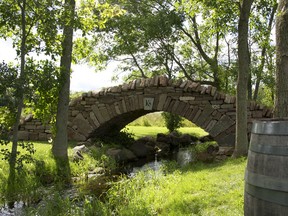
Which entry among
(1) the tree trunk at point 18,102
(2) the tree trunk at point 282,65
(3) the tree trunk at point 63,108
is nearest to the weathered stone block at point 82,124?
(3) the tree trunk at point 63,108

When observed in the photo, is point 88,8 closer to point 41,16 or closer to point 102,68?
point 41,16

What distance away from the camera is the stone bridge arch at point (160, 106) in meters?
9.84

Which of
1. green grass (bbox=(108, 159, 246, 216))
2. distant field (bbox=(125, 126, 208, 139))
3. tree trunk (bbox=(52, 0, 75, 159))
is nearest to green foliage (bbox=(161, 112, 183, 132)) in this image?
distant field (bbox=(125, 126, 208, 139))

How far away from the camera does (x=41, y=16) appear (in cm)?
663

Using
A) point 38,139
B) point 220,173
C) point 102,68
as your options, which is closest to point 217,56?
point 102,68

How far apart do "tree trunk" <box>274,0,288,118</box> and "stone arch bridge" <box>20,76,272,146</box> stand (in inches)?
171

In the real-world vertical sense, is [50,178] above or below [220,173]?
below

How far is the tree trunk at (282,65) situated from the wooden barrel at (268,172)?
114 inches

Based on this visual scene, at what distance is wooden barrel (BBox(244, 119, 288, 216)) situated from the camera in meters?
2.44

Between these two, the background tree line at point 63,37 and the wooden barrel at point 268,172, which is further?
the background tree line at point 63,37

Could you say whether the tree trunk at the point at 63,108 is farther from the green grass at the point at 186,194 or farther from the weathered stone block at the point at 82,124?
the weathered stone block at the point at 82,124

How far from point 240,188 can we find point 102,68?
→ 43.6 ft

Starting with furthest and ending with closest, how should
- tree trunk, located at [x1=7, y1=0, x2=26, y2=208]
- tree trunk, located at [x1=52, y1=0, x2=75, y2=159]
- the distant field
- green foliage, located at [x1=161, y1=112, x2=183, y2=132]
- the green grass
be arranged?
green foliage, located at [x1=161, y1=112, x2=183, y2=132] → the distant field → tree trunk, located at [x1=52, y1=0, x2=75, y2=159] → tree trunk, located at [x1=7, y1=0, x2=26, y2=208] → the green grass

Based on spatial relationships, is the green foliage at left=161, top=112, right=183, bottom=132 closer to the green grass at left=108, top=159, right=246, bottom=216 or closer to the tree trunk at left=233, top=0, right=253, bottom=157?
the tree trunk at left=233, top=0, right=253, bottom=157
